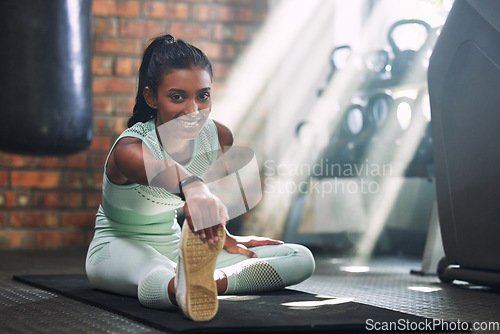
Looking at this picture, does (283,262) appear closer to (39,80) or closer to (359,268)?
(359,268)

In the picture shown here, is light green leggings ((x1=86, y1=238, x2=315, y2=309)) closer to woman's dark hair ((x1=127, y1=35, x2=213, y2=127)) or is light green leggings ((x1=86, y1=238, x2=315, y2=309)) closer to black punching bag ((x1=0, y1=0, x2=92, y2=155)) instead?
woman's dark hair ((x1=127, y1=35, x2=213, y2=127))

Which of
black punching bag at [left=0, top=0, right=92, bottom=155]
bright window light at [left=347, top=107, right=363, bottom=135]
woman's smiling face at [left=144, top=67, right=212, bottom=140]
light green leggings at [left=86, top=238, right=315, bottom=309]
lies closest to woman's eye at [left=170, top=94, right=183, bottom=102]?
woman's smiling face at [left=144, top=67, right=212, bottom=140]

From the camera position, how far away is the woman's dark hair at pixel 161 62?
4.46 feet

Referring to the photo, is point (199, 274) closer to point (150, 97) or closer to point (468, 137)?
point (150, 97)

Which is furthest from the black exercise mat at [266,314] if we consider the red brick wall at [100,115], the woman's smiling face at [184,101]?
the red brick wall at [100,115]

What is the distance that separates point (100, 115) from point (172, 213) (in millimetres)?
1565

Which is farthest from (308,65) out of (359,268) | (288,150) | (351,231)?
(359,268)

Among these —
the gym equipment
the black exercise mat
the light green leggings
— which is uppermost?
the gym equipment

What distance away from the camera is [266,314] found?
1.17 meters

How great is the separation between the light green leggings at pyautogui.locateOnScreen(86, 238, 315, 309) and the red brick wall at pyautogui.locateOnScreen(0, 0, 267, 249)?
59.5 inches

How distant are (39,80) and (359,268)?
4.25 feet

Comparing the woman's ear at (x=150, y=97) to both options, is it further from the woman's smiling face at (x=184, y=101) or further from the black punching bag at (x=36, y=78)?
the black punching bag at (x=36, y=78)

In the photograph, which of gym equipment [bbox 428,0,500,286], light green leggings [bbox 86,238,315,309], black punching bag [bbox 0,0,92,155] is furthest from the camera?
black punching bag [bbox 0,0,92,155]

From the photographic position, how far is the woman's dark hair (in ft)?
4.46
